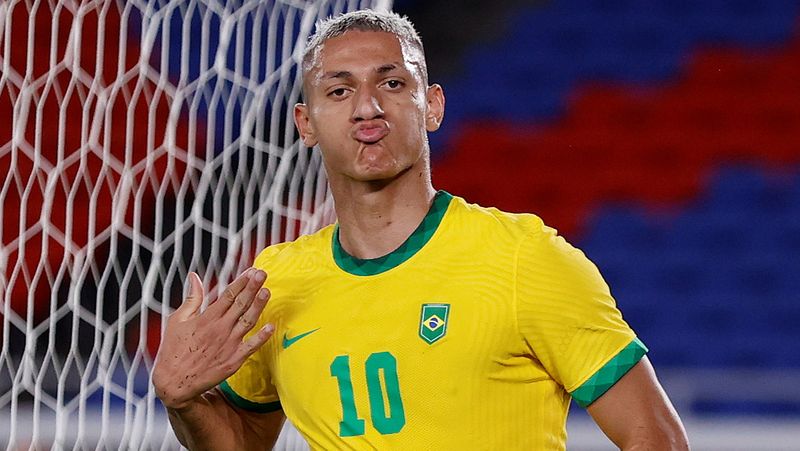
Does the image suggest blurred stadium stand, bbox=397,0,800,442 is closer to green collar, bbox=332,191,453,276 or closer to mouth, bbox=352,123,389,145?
green collar, bbox=332,191,453,276

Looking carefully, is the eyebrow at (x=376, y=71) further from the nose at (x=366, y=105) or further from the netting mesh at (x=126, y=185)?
the netting mesh at (x=126, y=185)

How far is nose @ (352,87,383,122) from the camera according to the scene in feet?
4.98

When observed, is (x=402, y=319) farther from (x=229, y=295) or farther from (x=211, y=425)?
(x=211, y=425)

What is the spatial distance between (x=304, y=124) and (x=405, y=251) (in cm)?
23

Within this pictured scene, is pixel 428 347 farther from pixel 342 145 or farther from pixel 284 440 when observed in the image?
pixel 284 440

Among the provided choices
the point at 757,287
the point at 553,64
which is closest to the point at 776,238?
the point at 757,287

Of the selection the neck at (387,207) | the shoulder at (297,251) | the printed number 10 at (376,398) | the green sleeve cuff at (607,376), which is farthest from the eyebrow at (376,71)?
the green sleeve cuff at (607,376)

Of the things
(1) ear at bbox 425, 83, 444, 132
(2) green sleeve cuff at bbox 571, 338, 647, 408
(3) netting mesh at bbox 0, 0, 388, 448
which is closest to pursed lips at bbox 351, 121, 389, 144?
(1) ear at bbox 425, 83, 444, 132

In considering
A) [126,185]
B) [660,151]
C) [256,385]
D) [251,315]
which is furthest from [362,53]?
[660,151]

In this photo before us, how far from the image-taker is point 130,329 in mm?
3174

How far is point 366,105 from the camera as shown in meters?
1.52

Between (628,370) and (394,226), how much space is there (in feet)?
1.19

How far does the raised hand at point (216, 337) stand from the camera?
1496 millimetres

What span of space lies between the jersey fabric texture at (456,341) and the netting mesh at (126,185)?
746mm
